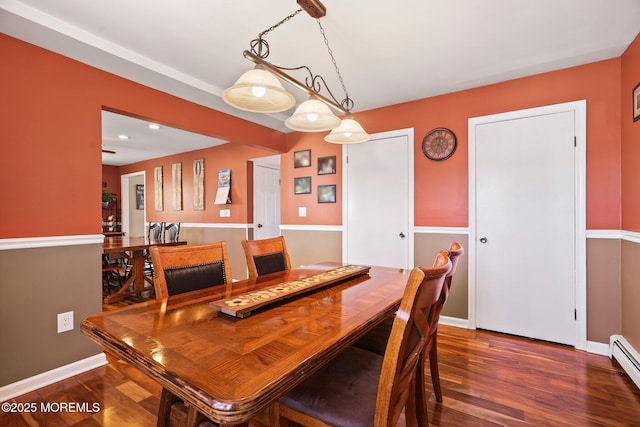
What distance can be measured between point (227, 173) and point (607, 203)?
182 inches

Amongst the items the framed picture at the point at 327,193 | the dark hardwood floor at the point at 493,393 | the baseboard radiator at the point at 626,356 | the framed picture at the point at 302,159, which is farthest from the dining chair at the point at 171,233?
the baseboard radiator at the point at 626,356

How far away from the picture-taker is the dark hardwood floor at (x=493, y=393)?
1.59 meters

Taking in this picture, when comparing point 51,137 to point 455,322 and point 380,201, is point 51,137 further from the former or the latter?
point 455,322

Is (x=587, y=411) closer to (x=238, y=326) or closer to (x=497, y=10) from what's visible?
(x=238, y=326)

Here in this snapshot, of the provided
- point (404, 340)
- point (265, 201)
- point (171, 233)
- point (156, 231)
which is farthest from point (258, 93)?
point (156, 231)

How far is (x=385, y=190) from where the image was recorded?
3.30m

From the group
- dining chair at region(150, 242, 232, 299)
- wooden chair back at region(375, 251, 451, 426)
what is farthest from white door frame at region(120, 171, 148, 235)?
wooden chair back at region(375, 251, 451, 426)

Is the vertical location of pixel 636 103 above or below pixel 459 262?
above

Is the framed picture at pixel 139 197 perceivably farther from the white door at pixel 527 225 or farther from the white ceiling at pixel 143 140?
the white door at pixel 527 225

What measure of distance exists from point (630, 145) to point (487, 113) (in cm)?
104

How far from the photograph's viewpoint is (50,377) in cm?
195

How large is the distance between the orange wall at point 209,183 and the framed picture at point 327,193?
48.8 inches

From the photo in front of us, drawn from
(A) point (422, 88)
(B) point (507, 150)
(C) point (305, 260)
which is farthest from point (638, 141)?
(C) point (305, 260)

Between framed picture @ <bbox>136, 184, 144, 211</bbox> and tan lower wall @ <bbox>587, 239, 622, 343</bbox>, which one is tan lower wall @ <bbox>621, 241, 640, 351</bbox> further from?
framed picture @ <bbox>136, 184, 144, 211</bbox>
